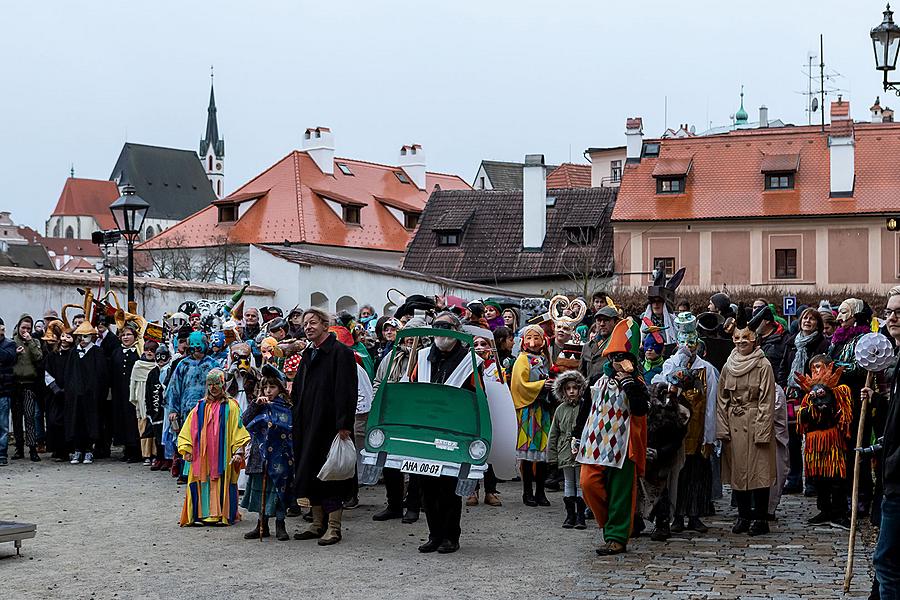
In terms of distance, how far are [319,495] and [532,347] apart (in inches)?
127

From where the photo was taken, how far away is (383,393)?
10.3 metres

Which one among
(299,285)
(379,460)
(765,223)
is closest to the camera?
(379,460)

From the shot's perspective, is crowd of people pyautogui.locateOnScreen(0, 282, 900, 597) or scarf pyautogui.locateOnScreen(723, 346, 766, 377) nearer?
crowd of people pyautogui.locateOnScreen(0, 282, 900, 597)

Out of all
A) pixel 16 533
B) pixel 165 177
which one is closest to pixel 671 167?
pixel 16 533

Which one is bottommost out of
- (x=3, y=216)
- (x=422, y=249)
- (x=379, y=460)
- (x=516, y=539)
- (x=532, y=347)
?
(x=516, y=539)

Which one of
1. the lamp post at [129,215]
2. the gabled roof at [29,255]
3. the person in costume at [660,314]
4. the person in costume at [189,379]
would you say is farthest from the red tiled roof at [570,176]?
the person in costume at [660,314]

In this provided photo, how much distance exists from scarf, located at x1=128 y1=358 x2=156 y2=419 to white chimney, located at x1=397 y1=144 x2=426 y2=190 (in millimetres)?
50456

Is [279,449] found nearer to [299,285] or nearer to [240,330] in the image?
[240,330]

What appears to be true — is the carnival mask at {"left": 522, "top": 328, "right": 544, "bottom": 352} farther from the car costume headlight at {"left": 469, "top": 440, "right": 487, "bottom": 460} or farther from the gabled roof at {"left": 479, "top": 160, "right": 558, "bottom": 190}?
the gabled roof at {"left": 479, "top": 160, "right": 558, "bottom": 190}

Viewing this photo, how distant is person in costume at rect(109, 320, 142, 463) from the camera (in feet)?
56.0

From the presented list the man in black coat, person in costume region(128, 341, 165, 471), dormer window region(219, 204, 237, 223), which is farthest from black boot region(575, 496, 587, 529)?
dormer window region(219, 204, 237, 223)

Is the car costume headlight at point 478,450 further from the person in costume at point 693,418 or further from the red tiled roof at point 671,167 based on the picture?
the red tiled roof at point 671,167

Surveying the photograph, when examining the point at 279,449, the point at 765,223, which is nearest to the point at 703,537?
the point at 279,449

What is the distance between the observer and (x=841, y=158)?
4512 centimetres
